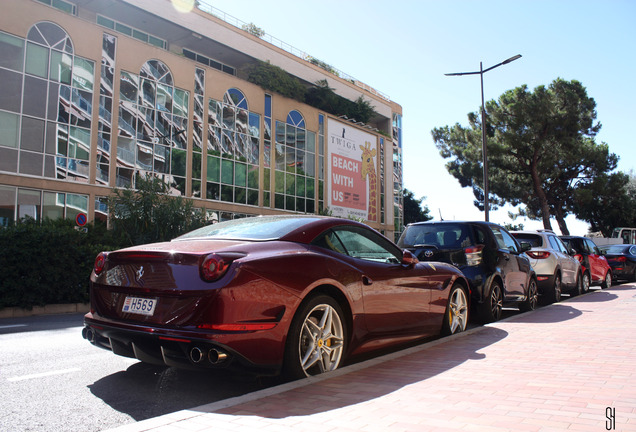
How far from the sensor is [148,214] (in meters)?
19.3

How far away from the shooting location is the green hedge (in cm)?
1192

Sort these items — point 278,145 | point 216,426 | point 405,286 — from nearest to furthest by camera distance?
point 216,426, point 405,286, point 278,145

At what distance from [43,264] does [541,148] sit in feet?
117

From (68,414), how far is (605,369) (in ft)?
13.8

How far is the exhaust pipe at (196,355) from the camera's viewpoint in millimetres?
3654

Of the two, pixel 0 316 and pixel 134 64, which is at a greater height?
pixel 134 64

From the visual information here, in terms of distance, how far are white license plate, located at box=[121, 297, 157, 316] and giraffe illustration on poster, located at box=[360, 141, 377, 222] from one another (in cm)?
4461

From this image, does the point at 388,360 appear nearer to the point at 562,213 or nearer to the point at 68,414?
the point at 68,414

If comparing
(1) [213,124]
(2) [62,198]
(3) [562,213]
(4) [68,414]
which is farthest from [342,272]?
(3) [562,213]

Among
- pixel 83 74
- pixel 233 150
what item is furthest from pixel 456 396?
pixel 233 150

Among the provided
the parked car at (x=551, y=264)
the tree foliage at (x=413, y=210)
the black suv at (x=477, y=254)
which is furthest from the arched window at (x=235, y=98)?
the tree foliage at (x=413, y=210)

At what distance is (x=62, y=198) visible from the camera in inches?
1016

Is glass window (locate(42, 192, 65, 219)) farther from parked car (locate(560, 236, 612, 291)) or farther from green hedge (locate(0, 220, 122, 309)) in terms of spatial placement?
parked car (locate(560, 236, 612, 291))

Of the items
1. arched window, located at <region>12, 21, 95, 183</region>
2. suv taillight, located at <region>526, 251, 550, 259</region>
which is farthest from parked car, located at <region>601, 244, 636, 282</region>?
arched window, located at <region>12, 21, 95, 183</region>
